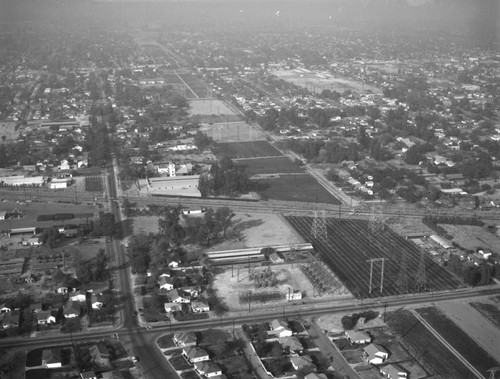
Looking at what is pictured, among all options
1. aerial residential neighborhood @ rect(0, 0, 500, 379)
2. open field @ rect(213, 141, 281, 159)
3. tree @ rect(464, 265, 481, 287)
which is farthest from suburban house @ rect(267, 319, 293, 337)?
open field @ rect(213, 141, 281, 159)

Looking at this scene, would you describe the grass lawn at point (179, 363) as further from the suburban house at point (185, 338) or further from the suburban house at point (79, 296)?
the suburban house at point (79, 296)

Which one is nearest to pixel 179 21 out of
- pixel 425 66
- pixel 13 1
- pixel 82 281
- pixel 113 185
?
pixel 425 66

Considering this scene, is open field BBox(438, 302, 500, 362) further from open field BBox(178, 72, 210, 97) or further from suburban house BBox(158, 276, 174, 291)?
A: open field BBox(178, 72, 210, 97)

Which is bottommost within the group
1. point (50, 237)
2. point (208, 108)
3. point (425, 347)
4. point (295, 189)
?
point (425, 347)

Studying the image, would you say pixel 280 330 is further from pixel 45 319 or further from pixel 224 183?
pixel 224 183

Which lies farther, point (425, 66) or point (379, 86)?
point (425, 66)

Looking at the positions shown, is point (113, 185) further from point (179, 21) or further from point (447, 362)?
point (179, 21)

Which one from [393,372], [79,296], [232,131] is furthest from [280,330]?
[232,131]
